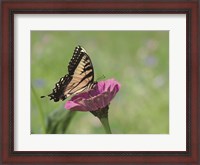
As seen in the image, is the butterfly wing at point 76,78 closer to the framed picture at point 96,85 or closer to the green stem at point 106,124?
the framed picture at point 96,85

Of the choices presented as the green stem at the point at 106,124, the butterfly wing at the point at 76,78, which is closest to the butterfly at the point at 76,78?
the butterfly wing at the point at 76,78

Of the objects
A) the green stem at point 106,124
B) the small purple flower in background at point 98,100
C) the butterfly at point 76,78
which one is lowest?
the green stem at point 106,124

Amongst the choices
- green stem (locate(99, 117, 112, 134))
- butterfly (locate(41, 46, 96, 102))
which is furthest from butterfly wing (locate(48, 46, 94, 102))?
green stem (locate(99, 117, 112, 134))

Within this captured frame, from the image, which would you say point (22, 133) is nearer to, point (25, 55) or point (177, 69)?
point (25, 55)

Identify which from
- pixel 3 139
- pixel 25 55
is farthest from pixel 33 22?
pixel 3 139

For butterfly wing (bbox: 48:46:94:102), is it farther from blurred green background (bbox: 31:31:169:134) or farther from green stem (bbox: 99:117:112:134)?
green stem (bbox: 99:117:112:134)

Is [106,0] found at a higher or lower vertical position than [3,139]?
higher
